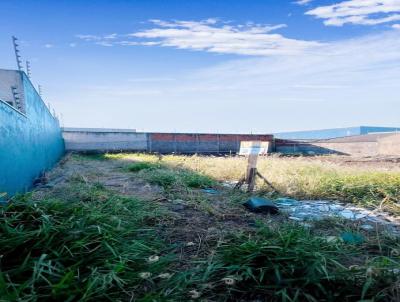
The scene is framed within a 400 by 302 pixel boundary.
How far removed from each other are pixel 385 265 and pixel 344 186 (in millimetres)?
3774

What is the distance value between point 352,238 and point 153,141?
18.3m

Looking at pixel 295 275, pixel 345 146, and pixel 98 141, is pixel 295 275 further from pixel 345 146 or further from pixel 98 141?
pixel 345 146

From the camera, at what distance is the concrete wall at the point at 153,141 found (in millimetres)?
19172

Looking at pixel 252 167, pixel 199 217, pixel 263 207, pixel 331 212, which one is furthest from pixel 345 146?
pixel 199 217

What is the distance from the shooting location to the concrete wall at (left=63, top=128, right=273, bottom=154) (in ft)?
62.9

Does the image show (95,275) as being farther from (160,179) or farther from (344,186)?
(344,186)

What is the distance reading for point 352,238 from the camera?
9.43ft

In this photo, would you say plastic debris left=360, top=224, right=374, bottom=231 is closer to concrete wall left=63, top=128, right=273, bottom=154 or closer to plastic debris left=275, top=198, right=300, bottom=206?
plastic debris left=275, top=198, right=300, bottom=206

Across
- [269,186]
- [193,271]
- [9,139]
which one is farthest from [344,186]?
[9,139]

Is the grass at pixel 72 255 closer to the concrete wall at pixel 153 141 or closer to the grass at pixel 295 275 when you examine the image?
the grass at pixel 295 275

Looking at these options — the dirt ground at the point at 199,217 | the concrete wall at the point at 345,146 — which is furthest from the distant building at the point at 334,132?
the dirt ground at the point at 199,217

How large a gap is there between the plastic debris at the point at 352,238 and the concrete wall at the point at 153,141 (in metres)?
Answer: 17.6

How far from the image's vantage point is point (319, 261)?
6.34 ft

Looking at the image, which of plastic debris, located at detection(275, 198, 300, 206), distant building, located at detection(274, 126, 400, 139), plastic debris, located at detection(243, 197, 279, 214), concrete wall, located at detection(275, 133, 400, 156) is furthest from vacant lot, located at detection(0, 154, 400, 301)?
distant building, located at detection(274, 126, 400, 139)
